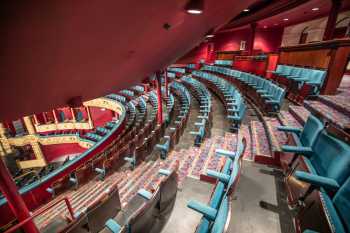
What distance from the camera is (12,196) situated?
40.1 inches

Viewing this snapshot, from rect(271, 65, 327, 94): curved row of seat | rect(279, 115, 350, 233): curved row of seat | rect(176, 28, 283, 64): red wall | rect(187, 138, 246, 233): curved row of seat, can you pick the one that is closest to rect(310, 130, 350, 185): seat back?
rect(279, 115, 350, 233): curved row of seat

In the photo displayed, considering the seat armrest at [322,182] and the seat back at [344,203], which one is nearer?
the seat back at [344,203]

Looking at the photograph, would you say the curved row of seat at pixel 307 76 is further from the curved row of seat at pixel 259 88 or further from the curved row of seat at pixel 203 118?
the curved row of seat at pixel 203 118

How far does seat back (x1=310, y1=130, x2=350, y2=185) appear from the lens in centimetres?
82

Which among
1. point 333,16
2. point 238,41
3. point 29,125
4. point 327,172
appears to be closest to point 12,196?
point 327,172

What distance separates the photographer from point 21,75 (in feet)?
2.46

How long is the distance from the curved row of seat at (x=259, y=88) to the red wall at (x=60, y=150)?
18.7 ft

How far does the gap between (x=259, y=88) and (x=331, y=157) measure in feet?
6.91

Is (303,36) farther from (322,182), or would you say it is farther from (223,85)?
(322,182)

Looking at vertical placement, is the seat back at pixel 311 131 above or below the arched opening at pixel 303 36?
below

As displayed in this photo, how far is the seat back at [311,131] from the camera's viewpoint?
3.74 feet

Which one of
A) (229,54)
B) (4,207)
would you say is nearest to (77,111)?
(4,207)

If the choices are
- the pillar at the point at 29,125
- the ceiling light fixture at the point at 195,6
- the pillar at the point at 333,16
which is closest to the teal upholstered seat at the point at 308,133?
the ceiling light fixture at the point at 195,6

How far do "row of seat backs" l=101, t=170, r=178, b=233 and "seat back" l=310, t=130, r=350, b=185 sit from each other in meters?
0.91
